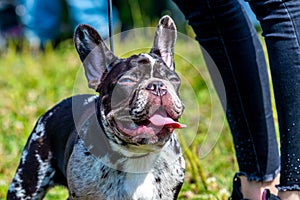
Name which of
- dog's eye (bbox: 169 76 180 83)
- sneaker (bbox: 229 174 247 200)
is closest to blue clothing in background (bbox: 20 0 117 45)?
sneaker (bbox: 229 174 247 200)

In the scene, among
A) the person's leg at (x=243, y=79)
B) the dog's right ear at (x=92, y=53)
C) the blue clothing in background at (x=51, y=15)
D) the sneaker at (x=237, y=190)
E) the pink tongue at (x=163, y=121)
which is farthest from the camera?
the blue clothing in background at (x=51, y=15)

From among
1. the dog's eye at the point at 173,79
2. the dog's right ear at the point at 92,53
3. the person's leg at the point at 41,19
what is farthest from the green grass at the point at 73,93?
the person's leg at the point at 41,19

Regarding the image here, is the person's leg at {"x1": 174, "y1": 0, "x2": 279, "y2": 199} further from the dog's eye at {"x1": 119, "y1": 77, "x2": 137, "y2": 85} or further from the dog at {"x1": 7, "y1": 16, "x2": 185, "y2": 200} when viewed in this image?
the dog's eye at {"x1": 119, "y1": 77, "x2": 137, "y2": 85}

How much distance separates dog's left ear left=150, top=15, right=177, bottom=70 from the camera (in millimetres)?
2580

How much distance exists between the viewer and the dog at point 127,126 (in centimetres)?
234

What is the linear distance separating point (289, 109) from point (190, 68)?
3097mm

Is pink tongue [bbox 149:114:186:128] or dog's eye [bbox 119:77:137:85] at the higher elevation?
dog's eye [bbox 119:77:137:85]

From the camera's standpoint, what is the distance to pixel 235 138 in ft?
10.3

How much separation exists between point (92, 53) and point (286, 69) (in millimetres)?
704

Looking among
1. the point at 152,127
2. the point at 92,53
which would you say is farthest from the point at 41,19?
the point at 152,127

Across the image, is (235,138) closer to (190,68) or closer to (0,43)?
(190,68)

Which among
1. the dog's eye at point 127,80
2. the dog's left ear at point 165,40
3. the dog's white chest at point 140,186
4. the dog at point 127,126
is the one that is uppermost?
the dog's left ear at point 165,40

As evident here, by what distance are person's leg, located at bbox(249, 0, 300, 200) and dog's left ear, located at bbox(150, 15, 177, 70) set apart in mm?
318

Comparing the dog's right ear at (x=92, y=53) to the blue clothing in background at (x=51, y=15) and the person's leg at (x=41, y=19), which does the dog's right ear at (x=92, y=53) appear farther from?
the person's leg at (x=41, y=19)
